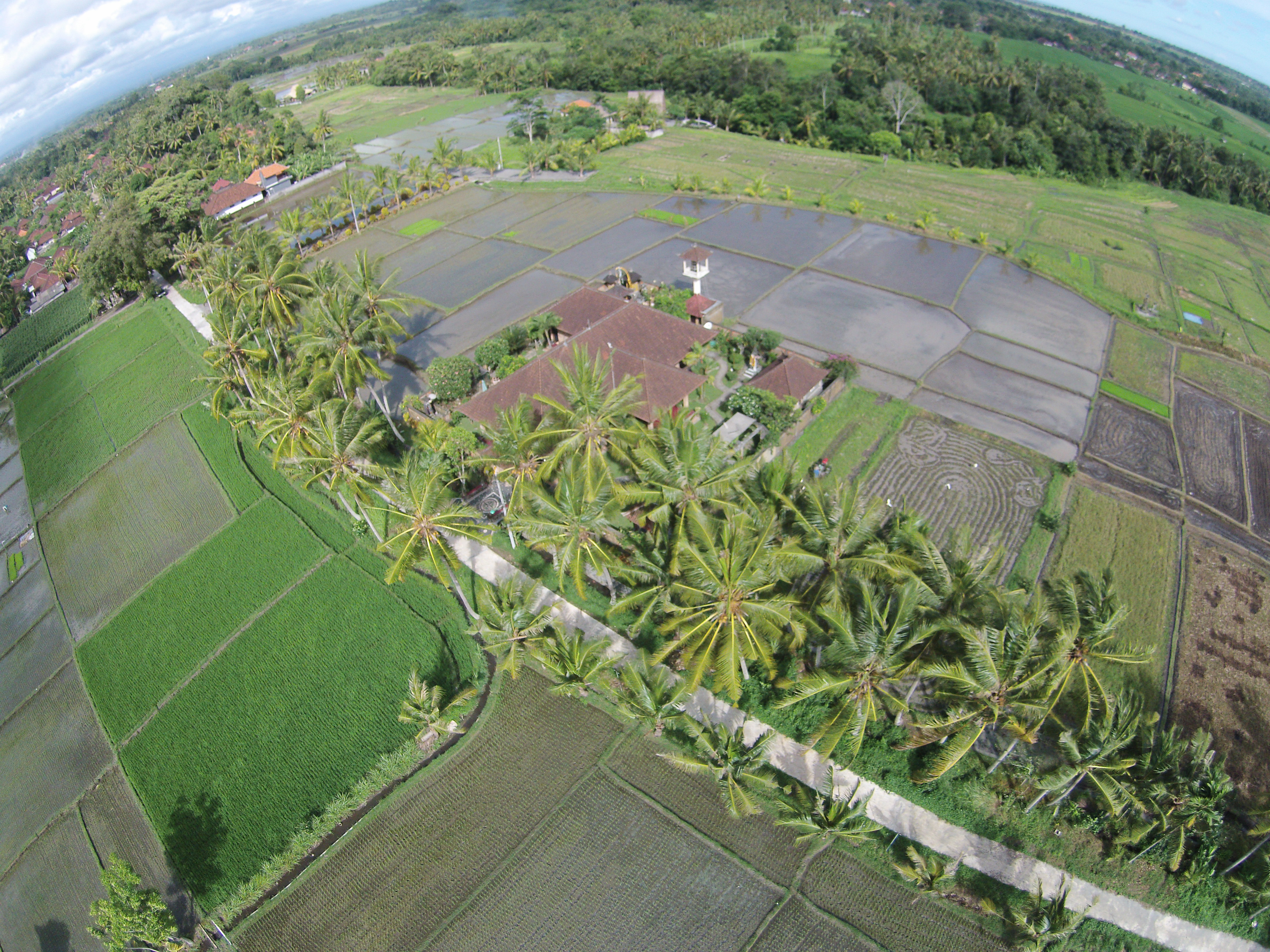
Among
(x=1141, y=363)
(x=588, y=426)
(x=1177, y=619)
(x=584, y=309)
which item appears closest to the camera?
(x=588, y=426)

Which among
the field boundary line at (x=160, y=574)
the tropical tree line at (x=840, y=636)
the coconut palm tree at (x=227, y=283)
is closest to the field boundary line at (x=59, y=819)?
the field boundary line at (x=160, y=574)

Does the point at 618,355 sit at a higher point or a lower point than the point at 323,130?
lower

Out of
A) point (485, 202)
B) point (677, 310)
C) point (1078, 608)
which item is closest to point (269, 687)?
point (1078, 608)

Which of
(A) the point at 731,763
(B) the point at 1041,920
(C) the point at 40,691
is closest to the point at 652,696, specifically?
(A) the point at 731,763

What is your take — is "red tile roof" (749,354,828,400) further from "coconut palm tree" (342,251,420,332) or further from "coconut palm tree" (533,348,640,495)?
"coconut palm tree" (342,251,420,332)

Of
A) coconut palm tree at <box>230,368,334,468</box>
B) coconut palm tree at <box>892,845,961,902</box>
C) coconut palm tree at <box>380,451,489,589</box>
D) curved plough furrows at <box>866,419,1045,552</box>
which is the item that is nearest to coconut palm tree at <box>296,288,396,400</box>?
coconut palm tree at <box>230,368,334,468</box>

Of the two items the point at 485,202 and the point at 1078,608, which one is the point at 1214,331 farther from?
the point at 485,202

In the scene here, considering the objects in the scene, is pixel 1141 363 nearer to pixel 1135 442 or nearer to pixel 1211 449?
pixel 1211 449
